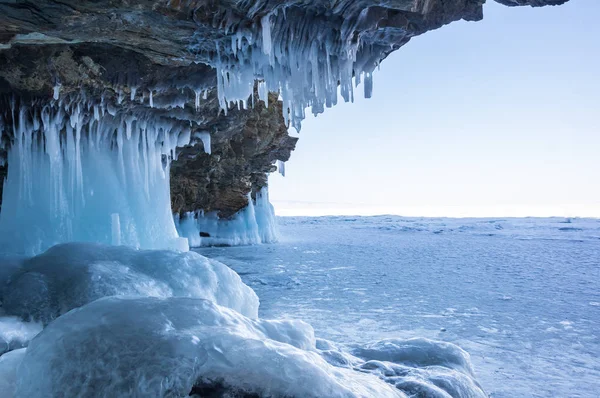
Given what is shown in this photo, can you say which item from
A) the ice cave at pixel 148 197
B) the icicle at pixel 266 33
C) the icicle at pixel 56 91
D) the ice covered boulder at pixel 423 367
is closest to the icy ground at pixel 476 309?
the ice covered boulder at pixel 423 367

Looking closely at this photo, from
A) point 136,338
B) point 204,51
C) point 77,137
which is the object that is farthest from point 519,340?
point 77,137

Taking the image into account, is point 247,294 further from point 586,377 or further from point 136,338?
point 586,377

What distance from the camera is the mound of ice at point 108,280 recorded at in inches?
195

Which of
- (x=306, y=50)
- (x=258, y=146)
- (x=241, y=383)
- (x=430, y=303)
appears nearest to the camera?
(x=241, y=383)

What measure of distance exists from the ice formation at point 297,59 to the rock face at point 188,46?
2 cm

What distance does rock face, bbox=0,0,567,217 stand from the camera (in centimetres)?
484

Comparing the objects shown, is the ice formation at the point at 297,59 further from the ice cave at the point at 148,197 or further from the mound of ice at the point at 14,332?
the mound of ice at the point at 14,332

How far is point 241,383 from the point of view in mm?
2561

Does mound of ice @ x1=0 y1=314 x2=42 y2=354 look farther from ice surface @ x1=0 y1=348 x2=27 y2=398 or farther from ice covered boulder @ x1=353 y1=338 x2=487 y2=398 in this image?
ice covered boulder @ x1=353 y1=338 x2=487 y2=398

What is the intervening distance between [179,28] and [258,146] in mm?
13290

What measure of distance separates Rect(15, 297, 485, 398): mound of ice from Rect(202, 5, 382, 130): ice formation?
3.35 m

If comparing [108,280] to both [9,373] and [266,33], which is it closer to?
[9,373]

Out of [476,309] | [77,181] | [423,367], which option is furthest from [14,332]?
[476,309]

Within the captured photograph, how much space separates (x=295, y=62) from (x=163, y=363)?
4.29 metres
